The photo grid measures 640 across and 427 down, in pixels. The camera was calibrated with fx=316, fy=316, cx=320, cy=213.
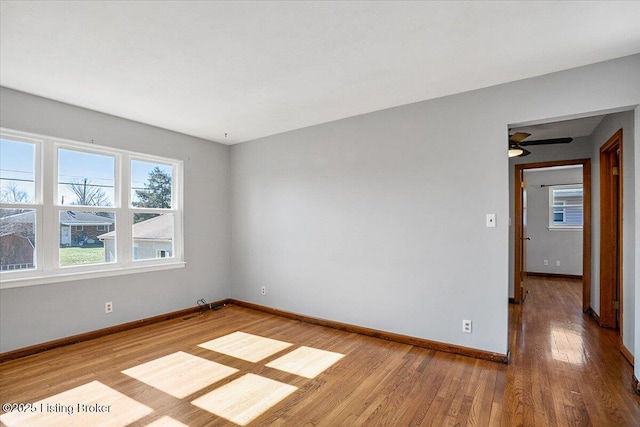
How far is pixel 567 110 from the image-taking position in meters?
2.61

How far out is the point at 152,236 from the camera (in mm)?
4191

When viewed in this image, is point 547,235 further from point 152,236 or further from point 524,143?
point 152,236

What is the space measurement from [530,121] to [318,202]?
2375 mm

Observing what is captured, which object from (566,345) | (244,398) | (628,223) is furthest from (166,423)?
(628,223)

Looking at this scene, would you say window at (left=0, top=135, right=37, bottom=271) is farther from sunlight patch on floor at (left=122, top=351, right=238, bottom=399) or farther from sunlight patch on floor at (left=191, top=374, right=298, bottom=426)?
sunlight patch on floor at (left=191, top=374, right=298, bottom=426)

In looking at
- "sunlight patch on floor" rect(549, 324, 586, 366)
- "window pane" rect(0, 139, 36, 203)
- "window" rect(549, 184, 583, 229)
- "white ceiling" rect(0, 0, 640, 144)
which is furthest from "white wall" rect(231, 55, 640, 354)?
"window" rect(549, 184, 583, 229)

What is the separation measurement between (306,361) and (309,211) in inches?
73.9

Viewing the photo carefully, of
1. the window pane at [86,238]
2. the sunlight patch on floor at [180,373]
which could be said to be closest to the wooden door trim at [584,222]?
the sunlight patch on floor at [180,373]

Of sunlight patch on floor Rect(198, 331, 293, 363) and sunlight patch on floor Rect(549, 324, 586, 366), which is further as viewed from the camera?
sunlight patch on floor Rect(198, 331, 293, 363)

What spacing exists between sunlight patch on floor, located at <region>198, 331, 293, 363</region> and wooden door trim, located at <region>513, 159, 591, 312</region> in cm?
377

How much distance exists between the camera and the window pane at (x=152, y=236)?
4020 mm

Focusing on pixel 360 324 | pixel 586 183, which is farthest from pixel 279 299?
pixel 586 183

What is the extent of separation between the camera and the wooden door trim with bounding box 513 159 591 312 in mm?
4418

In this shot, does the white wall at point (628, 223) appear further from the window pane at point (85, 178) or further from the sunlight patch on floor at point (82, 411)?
the window pane at point (85, 178)
